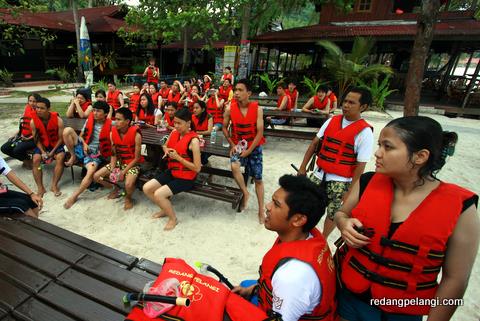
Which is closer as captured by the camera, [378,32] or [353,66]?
[353,66]

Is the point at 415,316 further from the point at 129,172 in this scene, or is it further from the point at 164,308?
the point at 129,172

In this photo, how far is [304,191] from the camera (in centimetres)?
145

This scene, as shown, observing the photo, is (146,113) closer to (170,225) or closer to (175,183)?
(175,183)

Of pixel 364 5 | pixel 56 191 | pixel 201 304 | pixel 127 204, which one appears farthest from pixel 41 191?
pixel 364 5

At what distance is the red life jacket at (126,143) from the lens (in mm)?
3900

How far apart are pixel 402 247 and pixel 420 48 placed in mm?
3274

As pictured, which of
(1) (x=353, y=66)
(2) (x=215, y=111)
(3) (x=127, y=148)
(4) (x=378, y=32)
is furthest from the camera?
(4) (x=378, y=32)

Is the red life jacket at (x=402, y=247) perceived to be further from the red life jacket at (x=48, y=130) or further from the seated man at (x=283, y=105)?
the seated man at (x=283, y=105)

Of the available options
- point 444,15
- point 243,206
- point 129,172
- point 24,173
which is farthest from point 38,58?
point 444,15

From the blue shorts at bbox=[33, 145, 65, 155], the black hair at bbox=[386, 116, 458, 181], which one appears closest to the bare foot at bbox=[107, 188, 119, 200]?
the blue shorts at bbox=[33, 145, 65, 155]

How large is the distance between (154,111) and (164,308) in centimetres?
533

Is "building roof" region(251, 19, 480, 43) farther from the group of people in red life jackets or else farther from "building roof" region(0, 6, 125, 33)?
the group of people in red life jackets

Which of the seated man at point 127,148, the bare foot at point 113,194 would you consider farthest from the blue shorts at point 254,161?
the bare foot at point 113,194

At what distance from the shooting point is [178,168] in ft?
11.8
